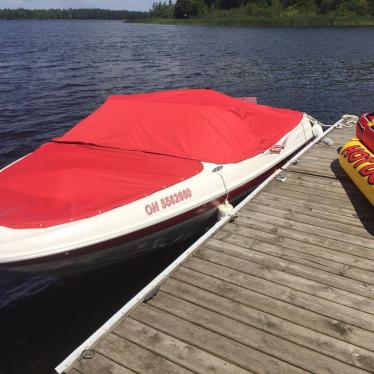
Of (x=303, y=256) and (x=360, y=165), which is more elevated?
(x=360, y=165)

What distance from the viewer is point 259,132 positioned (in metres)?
8.34

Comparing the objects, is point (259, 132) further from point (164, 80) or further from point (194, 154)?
point (164, 80)

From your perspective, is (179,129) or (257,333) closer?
(257,333)

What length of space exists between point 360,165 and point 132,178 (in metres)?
4.08

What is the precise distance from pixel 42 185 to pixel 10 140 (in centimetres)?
1003

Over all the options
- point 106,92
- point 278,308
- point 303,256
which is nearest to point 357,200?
point 303,256

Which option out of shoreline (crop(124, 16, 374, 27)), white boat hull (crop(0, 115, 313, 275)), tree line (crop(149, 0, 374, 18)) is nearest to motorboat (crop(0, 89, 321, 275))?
white boat hull (crop(0, 115, 313, 275))

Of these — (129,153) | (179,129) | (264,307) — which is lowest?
(264,307)

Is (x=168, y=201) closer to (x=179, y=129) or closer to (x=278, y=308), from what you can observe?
(x=179, y=129)

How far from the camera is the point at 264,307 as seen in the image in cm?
450

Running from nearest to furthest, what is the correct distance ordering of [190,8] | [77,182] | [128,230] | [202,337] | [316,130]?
[202,337] → [128,230] → [77,182] → [316,130] → [190,8]

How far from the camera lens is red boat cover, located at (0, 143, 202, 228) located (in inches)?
218

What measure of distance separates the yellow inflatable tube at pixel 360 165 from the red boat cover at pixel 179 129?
1520 millimetres

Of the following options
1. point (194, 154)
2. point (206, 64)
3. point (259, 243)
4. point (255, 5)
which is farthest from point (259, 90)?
point (255, 5)
